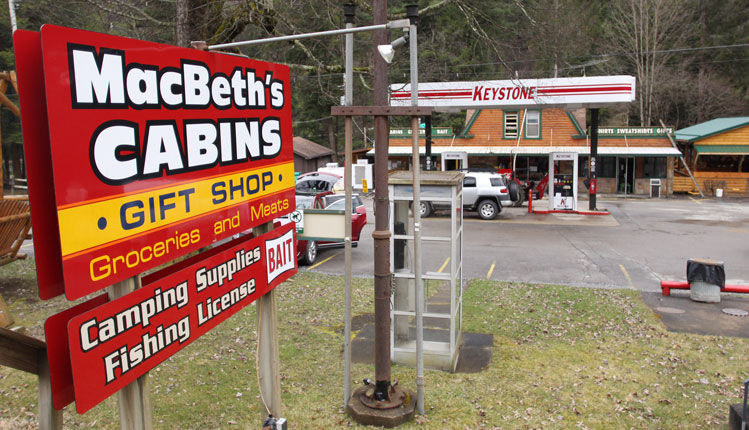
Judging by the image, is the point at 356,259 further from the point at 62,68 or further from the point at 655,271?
the point at 62,68

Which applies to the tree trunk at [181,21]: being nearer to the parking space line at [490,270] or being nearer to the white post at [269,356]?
the white post at [269,356]

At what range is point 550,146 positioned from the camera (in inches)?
1246

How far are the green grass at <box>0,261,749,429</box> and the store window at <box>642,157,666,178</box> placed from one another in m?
23.7

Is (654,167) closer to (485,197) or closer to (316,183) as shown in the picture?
(485,197)

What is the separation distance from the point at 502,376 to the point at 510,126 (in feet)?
87.6

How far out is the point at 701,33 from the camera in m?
41.8

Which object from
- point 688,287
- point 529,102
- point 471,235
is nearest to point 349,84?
point 688,287

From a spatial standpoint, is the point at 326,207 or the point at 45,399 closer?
the point at 45,399

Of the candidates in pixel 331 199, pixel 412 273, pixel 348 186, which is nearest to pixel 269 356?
pixel 348 186

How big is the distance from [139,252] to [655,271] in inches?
505

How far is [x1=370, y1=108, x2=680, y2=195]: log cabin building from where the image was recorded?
30641 mm

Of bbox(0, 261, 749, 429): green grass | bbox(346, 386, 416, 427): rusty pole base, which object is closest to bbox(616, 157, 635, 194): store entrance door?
bbox(0, 261, 749, 429): green grass

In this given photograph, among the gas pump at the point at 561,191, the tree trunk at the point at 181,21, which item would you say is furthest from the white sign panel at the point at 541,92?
the tree trunk at the point at 181,21

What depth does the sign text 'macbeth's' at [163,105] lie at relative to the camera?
3078 millimetres
